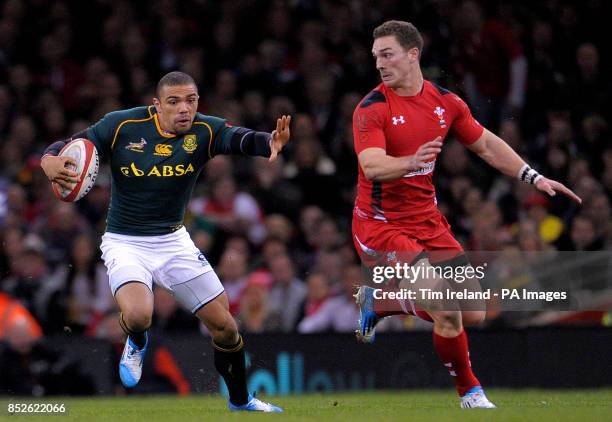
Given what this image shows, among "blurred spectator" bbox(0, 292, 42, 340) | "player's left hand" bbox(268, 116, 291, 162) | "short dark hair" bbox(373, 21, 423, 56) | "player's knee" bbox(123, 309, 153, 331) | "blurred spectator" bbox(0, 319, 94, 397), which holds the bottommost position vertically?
"blurred spectator" bbox(0, 319, 94, 397)

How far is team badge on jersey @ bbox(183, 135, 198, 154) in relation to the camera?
912cm

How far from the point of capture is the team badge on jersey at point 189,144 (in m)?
9.12

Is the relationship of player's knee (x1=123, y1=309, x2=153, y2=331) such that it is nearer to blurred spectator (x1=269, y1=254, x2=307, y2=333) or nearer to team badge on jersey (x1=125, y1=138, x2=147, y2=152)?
team badge on jersey (x1=125, y1=138, x2=147, y2=152)

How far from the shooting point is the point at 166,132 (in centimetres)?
916

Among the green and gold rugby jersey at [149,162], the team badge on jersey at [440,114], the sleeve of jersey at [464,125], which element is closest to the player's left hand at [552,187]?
the sleeve of jersey at [464,125]

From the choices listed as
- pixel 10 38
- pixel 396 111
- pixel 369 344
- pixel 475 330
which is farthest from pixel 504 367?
pixel 10 38

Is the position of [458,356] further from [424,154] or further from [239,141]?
[239,141]

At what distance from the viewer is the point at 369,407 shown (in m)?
9.52

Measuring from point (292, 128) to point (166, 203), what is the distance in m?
5.58

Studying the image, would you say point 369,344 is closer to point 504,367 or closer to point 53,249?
point 504,367

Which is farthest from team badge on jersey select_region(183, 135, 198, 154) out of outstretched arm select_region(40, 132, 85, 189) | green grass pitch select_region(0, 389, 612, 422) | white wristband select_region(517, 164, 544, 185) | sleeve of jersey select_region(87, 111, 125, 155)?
white wristband select_region(517, 164, 544, 185)

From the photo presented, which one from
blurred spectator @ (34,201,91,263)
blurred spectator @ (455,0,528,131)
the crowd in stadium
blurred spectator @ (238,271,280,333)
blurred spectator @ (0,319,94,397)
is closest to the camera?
blurred spectator @ (0,319,94,397)

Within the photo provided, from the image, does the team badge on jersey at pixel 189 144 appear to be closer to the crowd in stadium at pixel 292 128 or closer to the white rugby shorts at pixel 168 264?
the white rugby shorts at pixel 168 264

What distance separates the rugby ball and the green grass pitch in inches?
62.1
